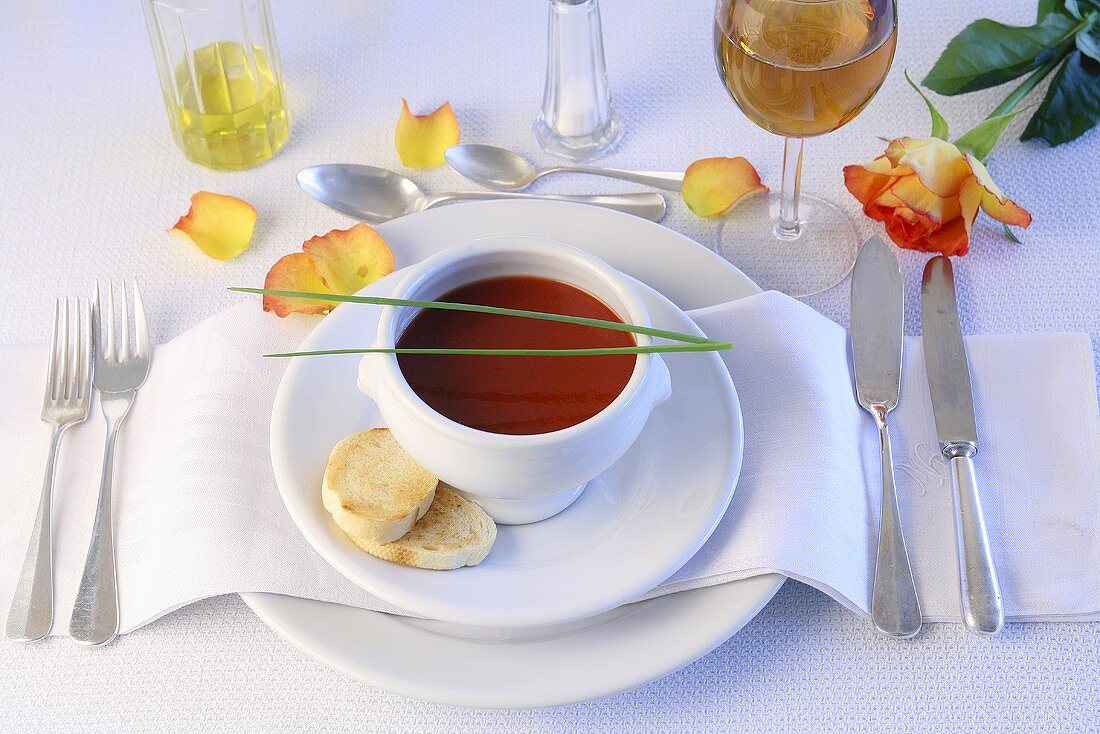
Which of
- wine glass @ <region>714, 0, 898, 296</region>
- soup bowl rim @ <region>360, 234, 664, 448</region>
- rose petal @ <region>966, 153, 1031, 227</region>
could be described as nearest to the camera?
soup bowl rim @ <region>360, 234, 664, 448</region>

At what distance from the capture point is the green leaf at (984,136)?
4.50 ft

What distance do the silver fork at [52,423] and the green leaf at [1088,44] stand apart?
1361mm

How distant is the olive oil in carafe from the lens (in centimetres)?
149

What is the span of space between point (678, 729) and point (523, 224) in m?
0.63

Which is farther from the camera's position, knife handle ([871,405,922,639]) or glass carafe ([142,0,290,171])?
glass carafe ([142,0,290,171])

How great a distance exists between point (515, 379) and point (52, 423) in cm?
56

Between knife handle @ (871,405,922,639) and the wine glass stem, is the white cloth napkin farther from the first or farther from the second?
the wine glass stem

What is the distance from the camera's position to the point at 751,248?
55.5 inches

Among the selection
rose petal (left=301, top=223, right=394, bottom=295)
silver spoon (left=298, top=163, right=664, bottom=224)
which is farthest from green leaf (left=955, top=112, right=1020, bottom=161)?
rose petal (left=301, top=223, right=394, bottom=295)

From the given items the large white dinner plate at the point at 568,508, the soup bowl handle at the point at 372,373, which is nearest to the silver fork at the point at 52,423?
the large white dinner plate at the point at 568,508

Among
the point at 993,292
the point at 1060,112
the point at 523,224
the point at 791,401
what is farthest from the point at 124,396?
the point at 1060,112

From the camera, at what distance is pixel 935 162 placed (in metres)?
1.30

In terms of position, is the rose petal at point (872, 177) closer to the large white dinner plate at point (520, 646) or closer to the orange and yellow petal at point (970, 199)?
the orange and yellow petal at point (970, 199)

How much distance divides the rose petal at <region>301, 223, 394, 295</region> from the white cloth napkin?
8cm
